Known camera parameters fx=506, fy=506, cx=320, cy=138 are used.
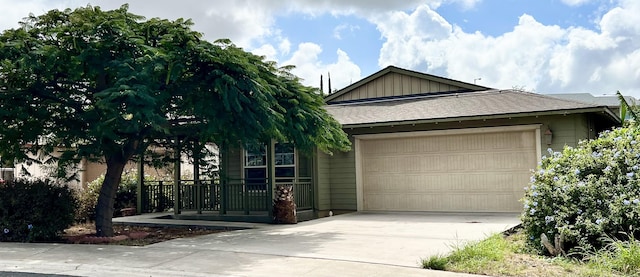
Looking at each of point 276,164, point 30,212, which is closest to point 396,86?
point 276,164

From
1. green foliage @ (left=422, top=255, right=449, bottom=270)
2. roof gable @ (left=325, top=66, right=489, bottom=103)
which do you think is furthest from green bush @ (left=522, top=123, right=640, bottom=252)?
roof gable @ (left=325, top=66, right=489, bottom=103)

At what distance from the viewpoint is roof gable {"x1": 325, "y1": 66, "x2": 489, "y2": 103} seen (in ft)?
50.5

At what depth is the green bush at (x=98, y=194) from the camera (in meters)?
12.7

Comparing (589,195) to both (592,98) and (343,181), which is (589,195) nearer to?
(343,181)

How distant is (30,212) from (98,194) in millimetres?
4013

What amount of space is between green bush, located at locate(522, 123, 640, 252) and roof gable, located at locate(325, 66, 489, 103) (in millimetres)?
7503

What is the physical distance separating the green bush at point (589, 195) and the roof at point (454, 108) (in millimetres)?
3354

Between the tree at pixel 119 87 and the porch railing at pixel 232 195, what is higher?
the tree at pixel 119 87

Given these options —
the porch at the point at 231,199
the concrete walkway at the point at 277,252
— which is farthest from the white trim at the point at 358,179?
the concrete walkway at the point at 277,252

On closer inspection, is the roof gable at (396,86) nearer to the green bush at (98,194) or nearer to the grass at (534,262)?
the green bush at (98,194)

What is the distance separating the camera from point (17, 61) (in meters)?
7.70

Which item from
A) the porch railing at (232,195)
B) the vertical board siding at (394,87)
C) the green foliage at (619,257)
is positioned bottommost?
the green foliage at (619,257)

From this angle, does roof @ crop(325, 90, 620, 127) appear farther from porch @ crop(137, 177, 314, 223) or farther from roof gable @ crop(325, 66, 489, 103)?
porch @ crop(137, 177, 314, 223)

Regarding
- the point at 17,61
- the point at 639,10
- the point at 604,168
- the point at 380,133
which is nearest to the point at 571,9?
the point at 639,10
